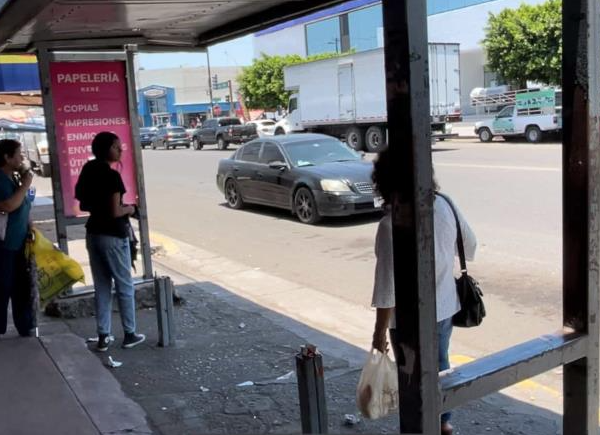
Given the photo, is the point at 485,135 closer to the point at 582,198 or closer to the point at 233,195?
the point at 233,195

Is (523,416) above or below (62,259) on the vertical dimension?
below

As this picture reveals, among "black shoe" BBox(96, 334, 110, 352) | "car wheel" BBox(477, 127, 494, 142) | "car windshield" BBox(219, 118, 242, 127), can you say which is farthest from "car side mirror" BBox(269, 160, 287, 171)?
"car windshield" BBox(219, 118, 242, 127)

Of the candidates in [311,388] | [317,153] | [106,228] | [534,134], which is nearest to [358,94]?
[534,134]

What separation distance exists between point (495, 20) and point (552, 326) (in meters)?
28.9

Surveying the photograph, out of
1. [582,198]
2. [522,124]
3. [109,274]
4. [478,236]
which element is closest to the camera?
[582,198]

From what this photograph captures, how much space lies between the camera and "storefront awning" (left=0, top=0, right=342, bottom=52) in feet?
15.6

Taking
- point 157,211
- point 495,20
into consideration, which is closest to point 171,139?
point 495,20

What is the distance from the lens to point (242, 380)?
4.99 metres

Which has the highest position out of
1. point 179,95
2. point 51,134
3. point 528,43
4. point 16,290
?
point 179,95

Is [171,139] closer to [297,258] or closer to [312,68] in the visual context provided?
[312,68]

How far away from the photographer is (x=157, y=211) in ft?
49.3

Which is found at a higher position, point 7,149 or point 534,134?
point 7,149

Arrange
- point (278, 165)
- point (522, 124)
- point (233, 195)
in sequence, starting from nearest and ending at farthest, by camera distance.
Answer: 1. point (278, 165)
2. point (233, 195)
3. point (522, 124)

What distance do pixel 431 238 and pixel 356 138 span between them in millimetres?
28043
